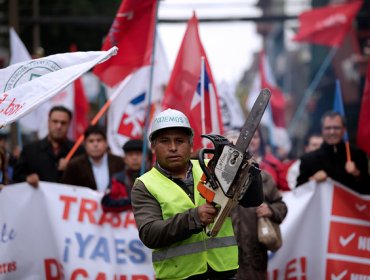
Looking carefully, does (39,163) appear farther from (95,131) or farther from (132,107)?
(132,107)

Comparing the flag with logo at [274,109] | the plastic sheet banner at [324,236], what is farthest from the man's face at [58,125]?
the flag with logo at [274,109]

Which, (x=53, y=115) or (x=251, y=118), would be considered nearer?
(x=251, y=118)

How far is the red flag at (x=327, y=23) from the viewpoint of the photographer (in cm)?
1347

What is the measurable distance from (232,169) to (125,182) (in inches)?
136

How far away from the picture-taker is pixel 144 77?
9656 mm

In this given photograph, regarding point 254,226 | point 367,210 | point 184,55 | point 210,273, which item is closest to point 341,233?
point 367,210

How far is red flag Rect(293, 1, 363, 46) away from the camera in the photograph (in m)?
13.5

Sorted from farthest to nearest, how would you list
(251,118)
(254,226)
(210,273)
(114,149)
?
(114,149)
(254,226)
(210,273)
(251,118)

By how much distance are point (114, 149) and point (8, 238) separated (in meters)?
3.14

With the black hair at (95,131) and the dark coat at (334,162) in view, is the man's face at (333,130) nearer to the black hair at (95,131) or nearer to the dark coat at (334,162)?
the dark coat at (334,162)

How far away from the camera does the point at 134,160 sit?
794 cm

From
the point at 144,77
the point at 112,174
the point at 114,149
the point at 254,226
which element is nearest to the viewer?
the point at 254,226

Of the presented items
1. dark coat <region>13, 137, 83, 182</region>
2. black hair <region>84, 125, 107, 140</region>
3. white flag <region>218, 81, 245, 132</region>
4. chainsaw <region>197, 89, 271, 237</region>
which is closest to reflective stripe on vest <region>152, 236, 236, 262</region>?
chainsaw <region>197, 89, 271, 237</region>

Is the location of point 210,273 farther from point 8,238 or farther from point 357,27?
point 357,27
